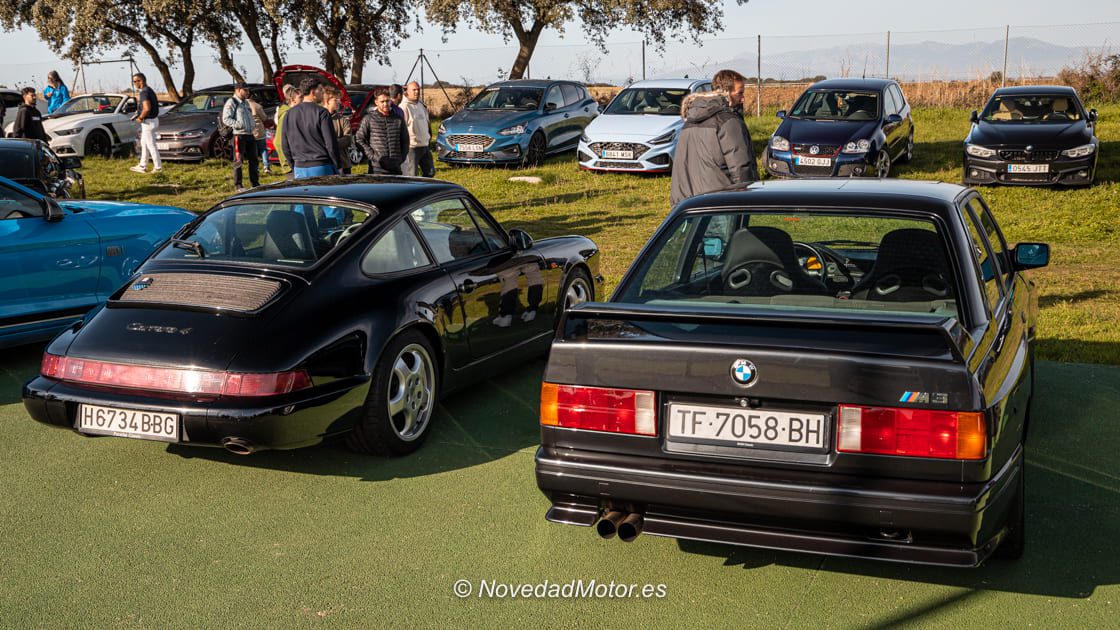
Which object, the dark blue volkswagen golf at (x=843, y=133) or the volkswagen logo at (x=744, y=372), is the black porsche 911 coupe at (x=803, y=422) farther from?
the dark blue volkswagen golf at (x=843, y=133)

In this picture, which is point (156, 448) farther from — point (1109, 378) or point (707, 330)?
point (1109, 378)

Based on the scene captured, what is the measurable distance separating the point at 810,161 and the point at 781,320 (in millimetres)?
12898

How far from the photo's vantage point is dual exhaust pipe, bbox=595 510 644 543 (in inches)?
142

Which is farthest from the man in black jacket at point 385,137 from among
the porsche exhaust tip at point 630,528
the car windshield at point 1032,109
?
the car windshield at point 1032,109

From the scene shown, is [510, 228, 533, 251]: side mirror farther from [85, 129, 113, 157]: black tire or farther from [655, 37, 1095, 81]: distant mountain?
[655, 37, 1095, 81]: distant mountain

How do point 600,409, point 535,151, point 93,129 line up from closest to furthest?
1. point 600,409
2. point 535,151
3. point 93,129

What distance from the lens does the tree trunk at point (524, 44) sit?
3254 centimetres

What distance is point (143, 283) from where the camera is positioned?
551cm

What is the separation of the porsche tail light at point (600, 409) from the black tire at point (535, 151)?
15094 millimetres

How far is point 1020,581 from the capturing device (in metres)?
3.85

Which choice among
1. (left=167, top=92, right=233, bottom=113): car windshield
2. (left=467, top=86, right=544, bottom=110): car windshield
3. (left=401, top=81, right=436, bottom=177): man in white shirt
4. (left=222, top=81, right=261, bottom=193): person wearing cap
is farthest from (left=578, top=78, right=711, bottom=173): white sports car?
(left=167, top=92, right=233, bottom=113): car windshield

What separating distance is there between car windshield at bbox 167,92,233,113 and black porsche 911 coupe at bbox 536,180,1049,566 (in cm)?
1898

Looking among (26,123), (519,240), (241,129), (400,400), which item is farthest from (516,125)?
(400,400)

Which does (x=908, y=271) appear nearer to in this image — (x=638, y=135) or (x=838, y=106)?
(x=638, y=135)
